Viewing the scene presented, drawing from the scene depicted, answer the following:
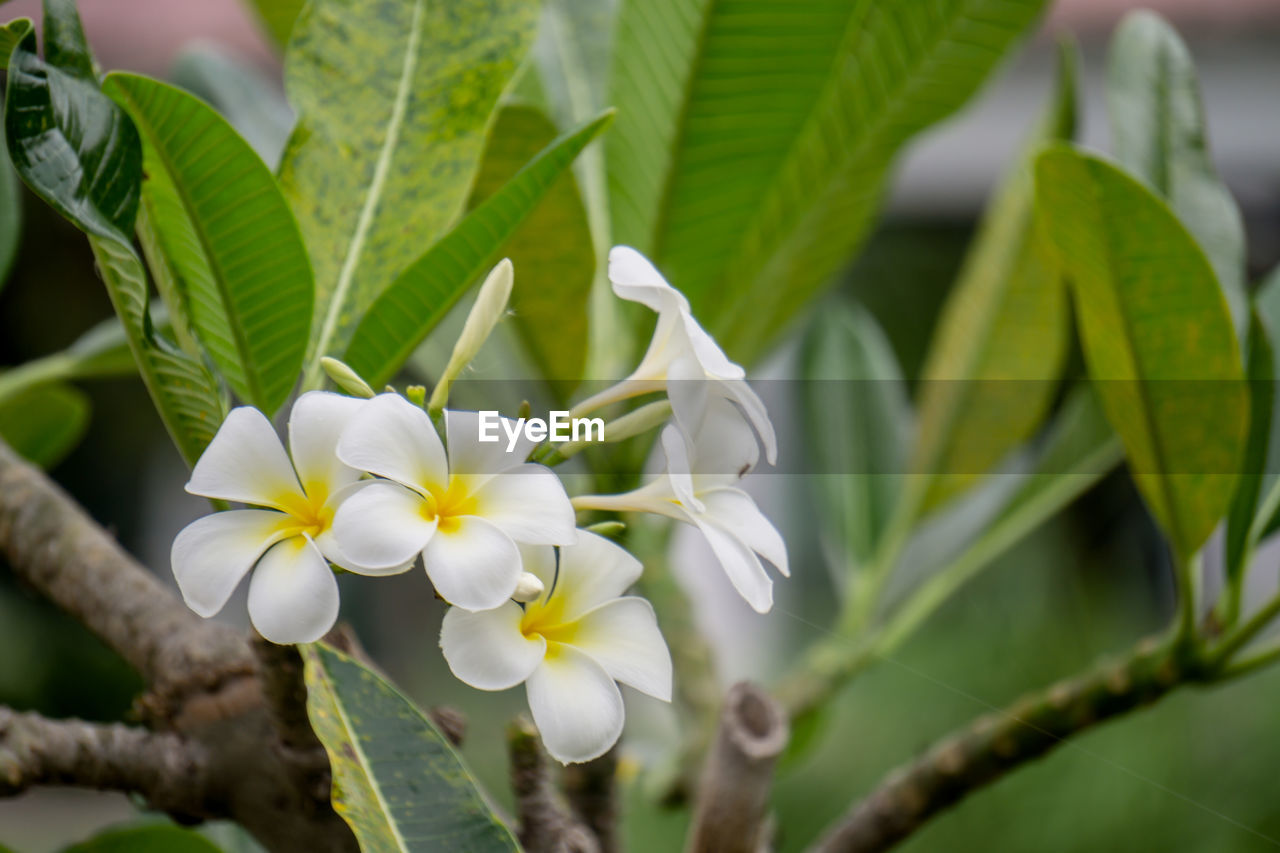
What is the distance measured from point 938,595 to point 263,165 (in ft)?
1.85

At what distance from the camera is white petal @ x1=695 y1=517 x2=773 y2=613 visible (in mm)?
291

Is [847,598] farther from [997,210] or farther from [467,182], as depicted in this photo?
[467,182]

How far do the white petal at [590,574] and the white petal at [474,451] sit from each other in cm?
3

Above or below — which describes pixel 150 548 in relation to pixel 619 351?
below

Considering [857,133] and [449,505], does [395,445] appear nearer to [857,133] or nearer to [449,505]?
[449,505]

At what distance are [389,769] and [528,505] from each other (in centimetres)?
10

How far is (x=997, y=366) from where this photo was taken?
→ 789 mm


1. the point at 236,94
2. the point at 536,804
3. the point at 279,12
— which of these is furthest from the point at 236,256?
the point at 236,94

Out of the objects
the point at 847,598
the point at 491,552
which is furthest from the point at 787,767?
the point at 491,552

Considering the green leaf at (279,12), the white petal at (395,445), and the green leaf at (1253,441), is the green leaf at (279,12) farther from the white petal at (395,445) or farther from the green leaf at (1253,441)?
the green leaf at (1253,441)

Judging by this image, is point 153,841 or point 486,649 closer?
point 486,649

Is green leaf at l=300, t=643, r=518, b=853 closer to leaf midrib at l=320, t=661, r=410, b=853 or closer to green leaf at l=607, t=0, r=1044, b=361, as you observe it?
leaf midrib at l=320, t=661, r=410, b=853

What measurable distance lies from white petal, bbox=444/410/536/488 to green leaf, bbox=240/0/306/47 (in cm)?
45

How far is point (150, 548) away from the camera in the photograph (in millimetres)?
2012
